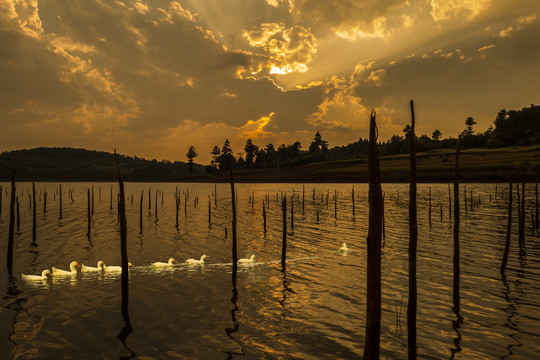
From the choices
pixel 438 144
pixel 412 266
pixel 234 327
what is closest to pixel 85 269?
pixel 234 327

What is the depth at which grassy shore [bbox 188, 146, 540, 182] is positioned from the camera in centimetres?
9619

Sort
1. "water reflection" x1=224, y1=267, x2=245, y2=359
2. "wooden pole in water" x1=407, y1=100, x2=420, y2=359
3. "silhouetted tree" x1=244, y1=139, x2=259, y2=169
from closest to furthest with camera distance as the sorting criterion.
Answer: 1. "wooden pole in water" x1=407, y1=100, x2=420, y2=359
2. "water reflection" x1=224, y1=267, x2=245, y2=359
3. "silhouetted tree" x1=244, y1=139, x2=259, y2=169

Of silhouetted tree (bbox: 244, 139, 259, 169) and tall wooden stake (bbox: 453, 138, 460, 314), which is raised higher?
silhouetted tree (bbox: 244, 139, 259, 169)

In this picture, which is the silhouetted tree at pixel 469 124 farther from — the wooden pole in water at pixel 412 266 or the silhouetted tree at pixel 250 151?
the wooden pole in water at pixel 412 266

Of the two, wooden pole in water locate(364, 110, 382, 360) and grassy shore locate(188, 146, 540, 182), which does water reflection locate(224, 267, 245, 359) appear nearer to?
wooden pole in water locate(364, 110, 382, 360)

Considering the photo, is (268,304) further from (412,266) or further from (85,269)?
(85,269)

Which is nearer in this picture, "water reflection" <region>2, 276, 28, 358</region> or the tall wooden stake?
"water reflection" <region>2, 276, 28, 358</region>

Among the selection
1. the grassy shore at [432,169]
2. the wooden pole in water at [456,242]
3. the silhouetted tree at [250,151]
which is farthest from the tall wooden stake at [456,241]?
the silhouetted tree at [250,151]

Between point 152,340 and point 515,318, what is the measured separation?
478 inches

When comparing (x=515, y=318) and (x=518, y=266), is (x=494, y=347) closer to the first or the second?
(x=515, y=318)

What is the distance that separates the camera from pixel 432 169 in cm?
11019

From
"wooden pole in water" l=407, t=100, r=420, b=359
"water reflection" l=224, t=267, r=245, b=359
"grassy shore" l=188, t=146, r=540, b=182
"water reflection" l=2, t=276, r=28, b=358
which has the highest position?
"grassy shore" l=188, t=146, r=540, b=182

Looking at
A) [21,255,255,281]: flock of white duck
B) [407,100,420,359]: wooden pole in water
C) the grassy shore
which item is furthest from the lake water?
the grassy shore

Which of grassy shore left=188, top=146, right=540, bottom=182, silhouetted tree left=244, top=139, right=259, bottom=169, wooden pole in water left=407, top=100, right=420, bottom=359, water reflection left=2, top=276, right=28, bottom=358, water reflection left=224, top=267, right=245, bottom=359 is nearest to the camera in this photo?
wooden pole in water left=407, top=100, right=420, bottom=359
